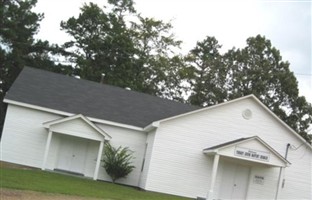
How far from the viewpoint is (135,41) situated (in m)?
54.8

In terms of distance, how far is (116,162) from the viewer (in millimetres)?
27797

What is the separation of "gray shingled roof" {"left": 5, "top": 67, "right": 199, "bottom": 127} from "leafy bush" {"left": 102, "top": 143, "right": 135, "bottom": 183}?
1781 mm

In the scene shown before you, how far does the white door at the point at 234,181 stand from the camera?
1119 inches

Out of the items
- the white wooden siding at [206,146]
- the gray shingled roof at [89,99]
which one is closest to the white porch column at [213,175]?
the white wooden siding at [206,146]

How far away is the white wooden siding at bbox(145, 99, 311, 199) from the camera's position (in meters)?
27.2

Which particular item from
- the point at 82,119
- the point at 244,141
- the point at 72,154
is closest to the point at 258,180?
the point at 244,141

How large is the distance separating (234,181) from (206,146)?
8.86ft

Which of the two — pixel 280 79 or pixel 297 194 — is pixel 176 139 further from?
pixel 280 79

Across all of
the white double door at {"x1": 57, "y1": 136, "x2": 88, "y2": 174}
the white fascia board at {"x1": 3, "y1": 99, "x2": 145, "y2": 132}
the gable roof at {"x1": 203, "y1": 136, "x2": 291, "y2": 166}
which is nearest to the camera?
the gable roof at {"x1": 203, "y1": 136, "x2": 291, "y2": 166}

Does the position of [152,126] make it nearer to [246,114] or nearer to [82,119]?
[82,119]

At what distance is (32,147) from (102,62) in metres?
21.7

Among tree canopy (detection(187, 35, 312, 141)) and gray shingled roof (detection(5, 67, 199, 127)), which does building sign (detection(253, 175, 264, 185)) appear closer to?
gray shingled roof (detection(5, 67, 199, 127))

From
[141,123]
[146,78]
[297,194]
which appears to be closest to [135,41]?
[146,78]

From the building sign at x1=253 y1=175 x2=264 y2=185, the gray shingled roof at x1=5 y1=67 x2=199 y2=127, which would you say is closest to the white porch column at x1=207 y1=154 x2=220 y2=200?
the building sign at x1=253 y1=175 x2=264 y2=185
